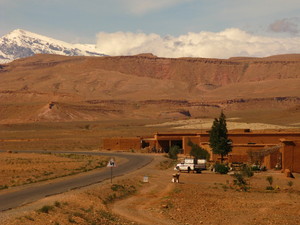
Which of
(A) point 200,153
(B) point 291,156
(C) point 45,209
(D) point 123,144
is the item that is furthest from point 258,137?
(C) point 45,209

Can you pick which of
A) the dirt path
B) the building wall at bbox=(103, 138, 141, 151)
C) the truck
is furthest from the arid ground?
the building wall at bbox=(103, 138, 141, 151)

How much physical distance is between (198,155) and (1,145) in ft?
185

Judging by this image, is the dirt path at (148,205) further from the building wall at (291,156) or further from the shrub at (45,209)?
the building wall at (291,156)

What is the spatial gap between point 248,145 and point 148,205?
3551cm

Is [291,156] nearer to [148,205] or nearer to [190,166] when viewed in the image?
[190,166]

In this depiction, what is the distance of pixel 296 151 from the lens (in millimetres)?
52875

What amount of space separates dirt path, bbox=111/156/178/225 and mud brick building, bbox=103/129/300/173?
12.3 m

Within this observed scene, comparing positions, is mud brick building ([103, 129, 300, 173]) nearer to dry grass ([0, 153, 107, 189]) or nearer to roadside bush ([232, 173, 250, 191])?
roadside bush ([232, 173, 250, 191])

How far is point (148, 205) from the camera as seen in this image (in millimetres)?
33125

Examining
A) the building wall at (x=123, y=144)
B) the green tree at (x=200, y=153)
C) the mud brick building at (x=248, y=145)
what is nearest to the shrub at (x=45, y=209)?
the mud brick building at (x=248, y=145)

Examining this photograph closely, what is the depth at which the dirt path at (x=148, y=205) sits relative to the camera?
28969 millimetres

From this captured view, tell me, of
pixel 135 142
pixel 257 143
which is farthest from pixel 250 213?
pixel 135 142

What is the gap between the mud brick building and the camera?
2089 inches

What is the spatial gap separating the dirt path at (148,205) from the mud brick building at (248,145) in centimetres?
1232
